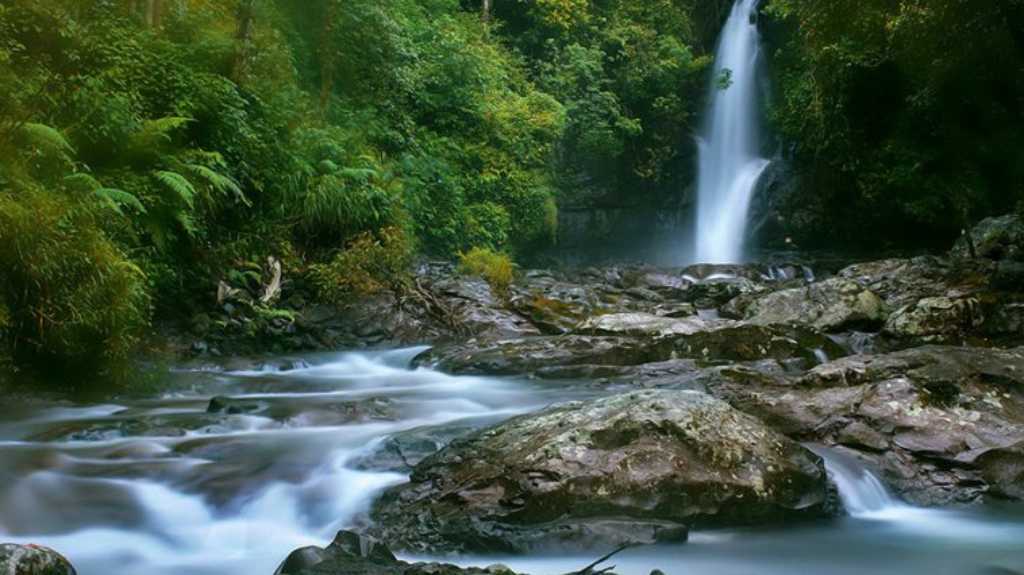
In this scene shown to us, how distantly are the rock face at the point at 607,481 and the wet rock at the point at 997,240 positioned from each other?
943 cm

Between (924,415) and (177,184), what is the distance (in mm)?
7749

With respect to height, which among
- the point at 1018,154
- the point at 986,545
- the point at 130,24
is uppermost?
the point at 130,24

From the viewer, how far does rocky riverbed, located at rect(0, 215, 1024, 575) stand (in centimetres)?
467

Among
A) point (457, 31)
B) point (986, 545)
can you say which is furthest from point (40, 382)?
point (457, 31)

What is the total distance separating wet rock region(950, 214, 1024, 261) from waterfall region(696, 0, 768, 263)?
22.4 feet

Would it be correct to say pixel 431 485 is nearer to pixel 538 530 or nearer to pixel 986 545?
pixel 538 530

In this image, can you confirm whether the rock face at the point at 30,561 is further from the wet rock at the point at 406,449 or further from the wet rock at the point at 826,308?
the wet rock at the point at 826,308

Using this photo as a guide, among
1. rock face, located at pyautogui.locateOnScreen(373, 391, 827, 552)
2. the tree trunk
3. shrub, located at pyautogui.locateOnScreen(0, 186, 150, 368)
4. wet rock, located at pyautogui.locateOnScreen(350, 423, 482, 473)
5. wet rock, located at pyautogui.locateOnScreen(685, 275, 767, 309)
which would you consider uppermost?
the tree trunk

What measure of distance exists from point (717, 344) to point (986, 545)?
16.0ft

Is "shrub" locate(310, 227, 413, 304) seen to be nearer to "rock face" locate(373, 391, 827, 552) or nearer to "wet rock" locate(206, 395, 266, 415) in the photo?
"wet rock" locate(206, 395, 266, 415)

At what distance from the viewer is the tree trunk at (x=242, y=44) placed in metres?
12.6

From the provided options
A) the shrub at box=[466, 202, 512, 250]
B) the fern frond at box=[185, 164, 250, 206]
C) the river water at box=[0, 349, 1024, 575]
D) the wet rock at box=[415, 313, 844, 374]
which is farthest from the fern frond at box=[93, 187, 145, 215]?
the shrub at box=[466, 202, 512, 250]

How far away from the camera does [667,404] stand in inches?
207

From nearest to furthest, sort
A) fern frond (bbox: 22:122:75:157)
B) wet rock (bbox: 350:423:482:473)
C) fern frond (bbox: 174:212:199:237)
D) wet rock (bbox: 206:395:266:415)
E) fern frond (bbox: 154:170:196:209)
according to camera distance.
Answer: wet rock (bbox: 350:423:482:473)
wet rock (bbox: 206:395:266:415)
fern frond (bbox: 22:122:75:157)
fern frond (bbox: 154:170:196:209)
fern frond (bbox: 174:212:199:237)
